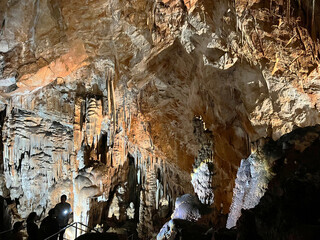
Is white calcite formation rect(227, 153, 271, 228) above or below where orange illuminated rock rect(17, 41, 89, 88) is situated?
below

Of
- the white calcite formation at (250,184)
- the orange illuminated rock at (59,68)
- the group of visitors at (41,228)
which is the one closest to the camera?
the white calcite formation at (250,184)

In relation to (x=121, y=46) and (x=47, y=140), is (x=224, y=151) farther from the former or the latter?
(x=47, y=140)

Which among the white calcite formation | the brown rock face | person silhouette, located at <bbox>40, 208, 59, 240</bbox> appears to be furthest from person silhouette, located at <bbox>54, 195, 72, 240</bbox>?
the brown rock face

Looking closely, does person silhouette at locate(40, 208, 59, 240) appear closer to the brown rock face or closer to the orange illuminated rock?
the brown rock face

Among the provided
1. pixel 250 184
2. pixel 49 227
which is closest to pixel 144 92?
pixel 49 227

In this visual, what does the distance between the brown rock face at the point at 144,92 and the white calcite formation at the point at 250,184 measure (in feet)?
3.94

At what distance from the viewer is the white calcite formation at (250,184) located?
338 centimetres

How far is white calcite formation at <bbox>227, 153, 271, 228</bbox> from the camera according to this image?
133 inches

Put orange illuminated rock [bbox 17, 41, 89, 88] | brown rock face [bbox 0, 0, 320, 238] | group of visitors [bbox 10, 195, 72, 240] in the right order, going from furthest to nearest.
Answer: orange illuminated rock [bbox 17, 41, 89, 88] → brown rock face [bbox 0, 0, 320, 238] → group of visitors [bbox 10, 195, 72, 240]

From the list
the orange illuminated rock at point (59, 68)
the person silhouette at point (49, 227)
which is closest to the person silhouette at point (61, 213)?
the person silhouette at point (49, 227)

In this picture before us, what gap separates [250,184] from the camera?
3.61 m

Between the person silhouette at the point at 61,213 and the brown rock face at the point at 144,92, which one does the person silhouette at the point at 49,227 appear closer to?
the person silhouette at the point at 61,213

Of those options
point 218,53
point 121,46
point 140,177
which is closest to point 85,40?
point 121,46

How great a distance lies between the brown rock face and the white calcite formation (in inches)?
47.3
